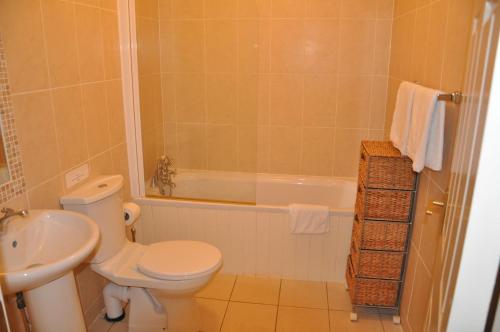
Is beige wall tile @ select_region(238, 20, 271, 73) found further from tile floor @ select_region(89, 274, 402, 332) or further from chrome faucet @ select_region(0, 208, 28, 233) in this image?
chrome faucet @ select_region(0, 208, 28, 233)

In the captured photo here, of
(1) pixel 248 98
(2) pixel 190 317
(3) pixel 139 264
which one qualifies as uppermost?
(1) pixel 248 98

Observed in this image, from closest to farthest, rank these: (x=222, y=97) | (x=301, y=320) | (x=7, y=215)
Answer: (x=7, y=215), (x=301, y=320), (x=222, y=97)

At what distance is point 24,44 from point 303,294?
209cm

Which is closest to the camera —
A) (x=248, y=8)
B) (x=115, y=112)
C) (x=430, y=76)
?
(x=430, y=76)

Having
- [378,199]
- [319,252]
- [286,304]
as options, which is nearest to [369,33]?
[378,199]

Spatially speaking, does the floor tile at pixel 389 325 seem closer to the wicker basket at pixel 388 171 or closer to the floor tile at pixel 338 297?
the floor tile at pixel 338 297

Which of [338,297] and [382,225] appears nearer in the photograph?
[382,225]

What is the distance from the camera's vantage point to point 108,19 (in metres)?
2.31

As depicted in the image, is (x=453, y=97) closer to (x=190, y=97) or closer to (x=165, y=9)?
(x=190, y=97)

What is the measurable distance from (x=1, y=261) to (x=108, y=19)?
153cm

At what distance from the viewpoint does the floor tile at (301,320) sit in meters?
2.23

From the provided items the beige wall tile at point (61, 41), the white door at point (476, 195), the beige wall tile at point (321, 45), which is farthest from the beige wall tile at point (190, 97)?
the white door at point (476, 195)

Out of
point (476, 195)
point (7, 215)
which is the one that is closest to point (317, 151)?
point (7, 215)

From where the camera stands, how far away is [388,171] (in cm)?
204
